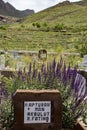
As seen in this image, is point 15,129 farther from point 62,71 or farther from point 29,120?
point 62,71

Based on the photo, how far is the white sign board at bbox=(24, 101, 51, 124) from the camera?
385cm

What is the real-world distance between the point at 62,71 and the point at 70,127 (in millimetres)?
545

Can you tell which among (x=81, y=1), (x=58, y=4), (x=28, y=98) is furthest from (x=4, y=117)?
(x=81, y=1)

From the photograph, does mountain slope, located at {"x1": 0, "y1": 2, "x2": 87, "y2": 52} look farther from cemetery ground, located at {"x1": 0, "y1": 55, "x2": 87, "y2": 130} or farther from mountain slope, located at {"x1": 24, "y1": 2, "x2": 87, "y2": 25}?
cemetery ground, located at {"x1": 0, "y1": 55, "x2": 87, "y2": 130}

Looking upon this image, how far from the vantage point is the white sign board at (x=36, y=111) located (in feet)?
12.6

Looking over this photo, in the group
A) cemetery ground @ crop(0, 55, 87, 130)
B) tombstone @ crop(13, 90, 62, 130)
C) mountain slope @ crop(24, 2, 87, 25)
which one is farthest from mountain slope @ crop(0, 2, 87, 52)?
tombstone @ crop(13, 90, 62, 130)

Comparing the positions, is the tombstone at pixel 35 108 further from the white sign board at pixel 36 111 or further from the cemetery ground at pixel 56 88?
the cemetery ground at pixel 56 88

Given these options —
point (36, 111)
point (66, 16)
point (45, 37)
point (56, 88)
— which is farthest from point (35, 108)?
point (66, 16)

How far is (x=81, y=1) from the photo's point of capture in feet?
425

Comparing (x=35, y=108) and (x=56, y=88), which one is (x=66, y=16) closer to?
(x=56, y=88)

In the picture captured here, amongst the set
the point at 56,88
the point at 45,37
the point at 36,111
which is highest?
the point at 56,88

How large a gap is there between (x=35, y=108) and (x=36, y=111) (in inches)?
1.1

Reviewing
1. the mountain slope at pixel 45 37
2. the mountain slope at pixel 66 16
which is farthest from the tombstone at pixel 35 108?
the mountain slope at pixel 66 16

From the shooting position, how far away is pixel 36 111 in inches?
152
